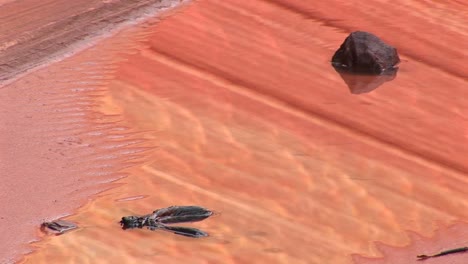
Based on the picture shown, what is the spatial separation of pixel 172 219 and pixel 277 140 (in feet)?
3.15

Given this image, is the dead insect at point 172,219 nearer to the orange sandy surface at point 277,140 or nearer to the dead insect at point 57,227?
the orange sandy surface at point 277,140

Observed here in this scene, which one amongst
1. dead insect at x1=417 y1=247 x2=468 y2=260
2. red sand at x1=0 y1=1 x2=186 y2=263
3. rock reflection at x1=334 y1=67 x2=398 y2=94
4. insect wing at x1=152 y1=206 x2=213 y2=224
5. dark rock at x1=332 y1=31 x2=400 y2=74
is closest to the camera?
dead insect at x1=417 y1=247 x2=468 y2=260

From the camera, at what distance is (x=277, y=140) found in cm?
523

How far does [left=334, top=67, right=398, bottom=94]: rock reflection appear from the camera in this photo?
587cm

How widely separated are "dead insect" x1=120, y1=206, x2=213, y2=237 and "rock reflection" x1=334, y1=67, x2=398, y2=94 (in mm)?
1620

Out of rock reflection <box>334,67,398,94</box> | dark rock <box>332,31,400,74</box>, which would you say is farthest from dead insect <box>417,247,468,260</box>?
dark rock <box>332,31,400,74</box>

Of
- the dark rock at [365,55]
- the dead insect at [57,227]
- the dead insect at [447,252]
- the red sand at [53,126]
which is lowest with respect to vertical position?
the dead insect at [447,252]

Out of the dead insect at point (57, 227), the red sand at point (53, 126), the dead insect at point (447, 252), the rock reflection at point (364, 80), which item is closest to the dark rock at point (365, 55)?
the rock reflection at point (364, 80)

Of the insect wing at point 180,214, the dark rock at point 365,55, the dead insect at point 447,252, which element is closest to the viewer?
the dead insect at point 447,252

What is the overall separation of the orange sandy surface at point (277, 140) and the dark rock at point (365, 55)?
0.11 metres

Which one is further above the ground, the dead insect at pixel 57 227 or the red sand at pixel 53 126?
the red sand at pixel 53 126

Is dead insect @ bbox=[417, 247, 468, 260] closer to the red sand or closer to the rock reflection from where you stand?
the red sand

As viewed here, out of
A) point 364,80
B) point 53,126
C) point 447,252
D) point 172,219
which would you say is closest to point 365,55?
point 364,80

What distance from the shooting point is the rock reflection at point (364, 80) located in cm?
587
